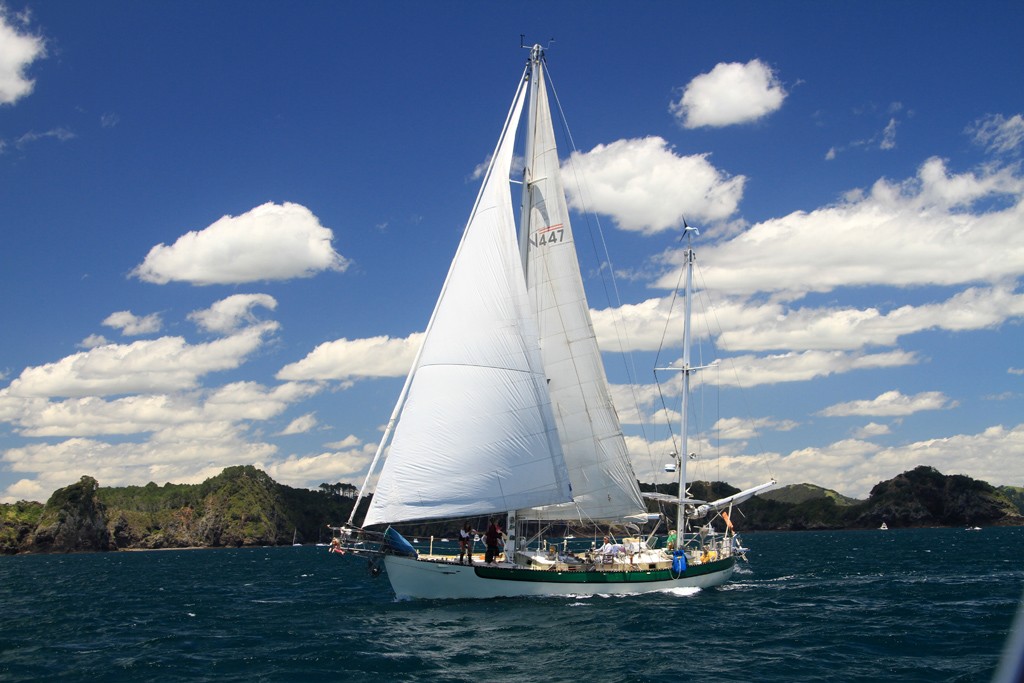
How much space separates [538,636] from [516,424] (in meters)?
8.64

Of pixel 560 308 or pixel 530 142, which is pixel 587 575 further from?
pixel 530 142

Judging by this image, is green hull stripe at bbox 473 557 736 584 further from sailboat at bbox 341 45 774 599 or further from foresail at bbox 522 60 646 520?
foresail at bbox 522 60 646 520

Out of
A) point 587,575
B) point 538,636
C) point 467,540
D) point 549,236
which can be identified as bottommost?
point 538,636

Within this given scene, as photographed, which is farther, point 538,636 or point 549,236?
point 549,236

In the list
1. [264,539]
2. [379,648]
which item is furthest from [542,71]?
[264,539]

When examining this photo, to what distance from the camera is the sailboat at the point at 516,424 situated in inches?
1242

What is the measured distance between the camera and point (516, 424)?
32.3 metres

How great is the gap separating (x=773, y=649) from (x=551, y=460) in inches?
448

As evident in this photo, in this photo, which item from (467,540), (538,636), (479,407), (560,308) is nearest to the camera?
(538,636)

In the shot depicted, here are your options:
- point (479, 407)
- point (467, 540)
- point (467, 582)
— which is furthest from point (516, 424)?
point (467, 582)

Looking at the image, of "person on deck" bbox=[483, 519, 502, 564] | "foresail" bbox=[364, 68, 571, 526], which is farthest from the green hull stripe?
"foresail" bbox=[364, 68, 571, 526]

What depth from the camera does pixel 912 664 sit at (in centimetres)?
2153

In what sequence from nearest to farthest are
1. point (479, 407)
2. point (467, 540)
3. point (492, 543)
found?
point (479, 407) → point (467, 540) → point (492, 543)

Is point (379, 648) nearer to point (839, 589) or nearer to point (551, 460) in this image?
point (551, 460)
